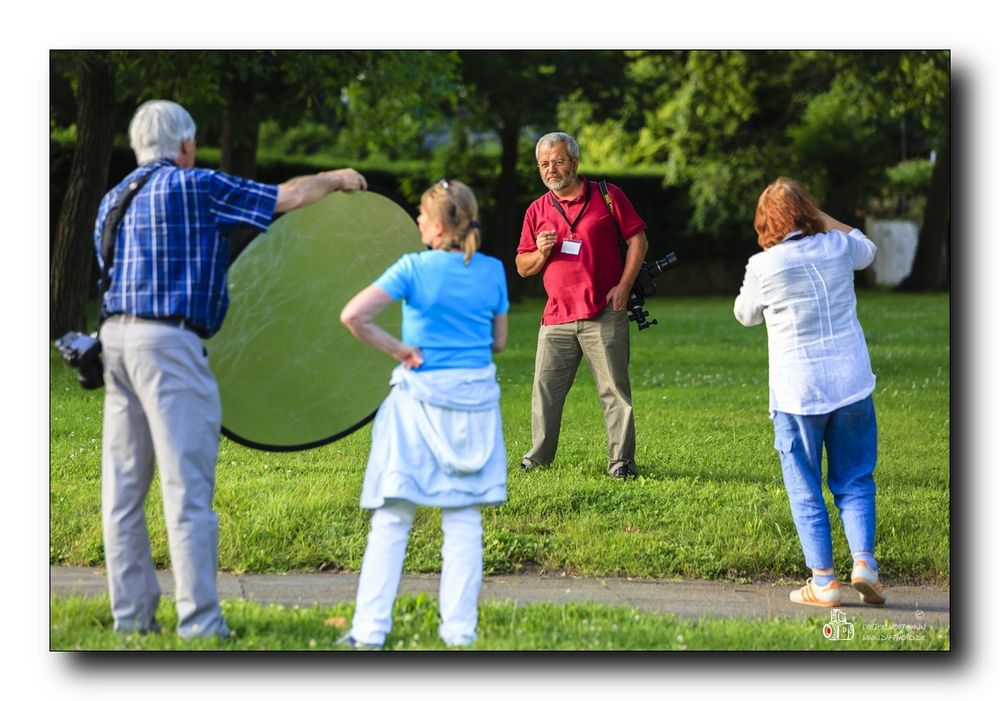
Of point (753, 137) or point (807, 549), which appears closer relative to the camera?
point (807, 549)

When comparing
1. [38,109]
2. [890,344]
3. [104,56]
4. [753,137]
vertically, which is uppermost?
[753,137]

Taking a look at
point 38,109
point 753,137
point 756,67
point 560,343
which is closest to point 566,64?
point 756,67

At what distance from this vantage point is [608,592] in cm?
617

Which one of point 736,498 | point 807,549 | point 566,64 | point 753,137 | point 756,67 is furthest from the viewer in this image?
point 753,137

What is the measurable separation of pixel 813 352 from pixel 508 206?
56.0 feet

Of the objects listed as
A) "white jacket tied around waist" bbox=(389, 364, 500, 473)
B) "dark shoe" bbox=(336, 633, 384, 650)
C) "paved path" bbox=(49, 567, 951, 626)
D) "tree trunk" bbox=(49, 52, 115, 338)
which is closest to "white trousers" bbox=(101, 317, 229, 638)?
"dark shoe" bbox=(336, 633, 384, 650)

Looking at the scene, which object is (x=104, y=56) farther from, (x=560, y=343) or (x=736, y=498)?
(x=736, y=498)

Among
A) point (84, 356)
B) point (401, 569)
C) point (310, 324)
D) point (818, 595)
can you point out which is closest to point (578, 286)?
point (310, 324)

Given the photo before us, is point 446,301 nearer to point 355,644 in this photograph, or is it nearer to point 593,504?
point 355,644

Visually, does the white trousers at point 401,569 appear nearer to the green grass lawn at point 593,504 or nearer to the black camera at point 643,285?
the green grass lawn at point 593,504

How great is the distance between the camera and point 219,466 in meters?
7.76

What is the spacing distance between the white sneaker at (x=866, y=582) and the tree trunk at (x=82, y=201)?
25.1 feet

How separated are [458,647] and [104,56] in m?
7.24

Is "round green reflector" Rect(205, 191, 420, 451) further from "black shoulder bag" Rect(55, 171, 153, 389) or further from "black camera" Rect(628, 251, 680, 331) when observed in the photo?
"black camera" Rect(628, 251, 680, 331)
